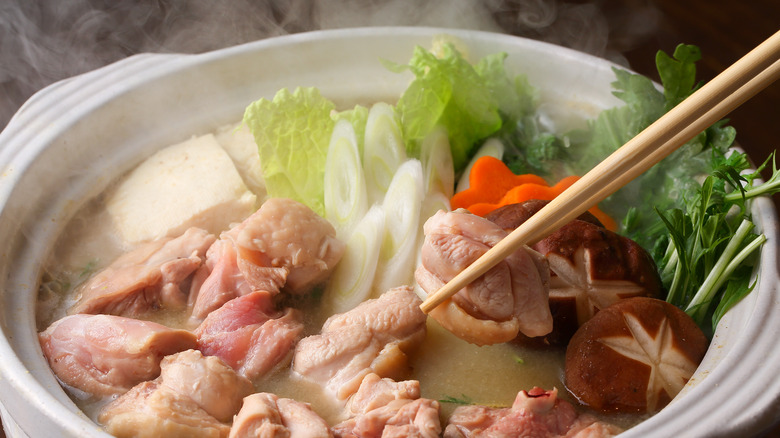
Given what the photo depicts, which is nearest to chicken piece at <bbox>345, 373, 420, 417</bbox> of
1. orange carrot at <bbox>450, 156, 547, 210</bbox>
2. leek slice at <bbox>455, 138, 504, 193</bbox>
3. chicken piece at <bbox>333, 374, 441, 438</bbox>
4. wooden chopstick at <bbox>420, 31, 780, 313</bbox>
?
chicken piece at <bbox>333, 374, 441, 438</bbox>

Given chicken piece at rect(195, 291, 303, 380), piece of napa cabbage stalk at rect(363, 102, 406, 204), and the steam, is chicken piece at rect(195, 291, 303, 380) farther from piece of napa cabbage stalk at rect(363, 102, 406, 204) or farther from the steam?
the steam

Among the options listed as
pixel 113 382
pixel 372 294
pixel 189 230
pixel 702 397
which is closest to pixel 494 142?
pixel 372 294

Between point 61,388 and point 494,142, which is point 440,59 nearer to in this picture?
point 494,142

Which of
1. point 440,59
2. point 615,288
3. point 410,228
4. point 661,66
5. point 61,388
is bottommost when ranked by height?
point 61,388

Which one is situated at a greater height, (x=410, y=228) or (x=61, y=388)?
(x=410, y=228)

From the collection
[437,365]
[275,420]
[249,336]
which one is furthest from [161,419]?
[437,365]
